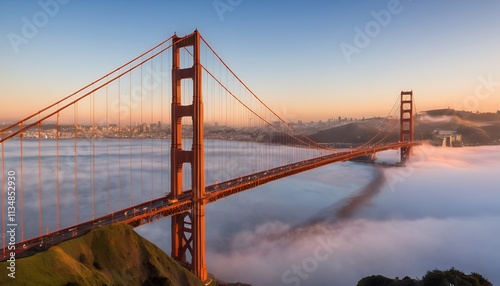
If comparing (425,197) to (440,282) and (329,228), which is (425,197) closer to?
(329,228)

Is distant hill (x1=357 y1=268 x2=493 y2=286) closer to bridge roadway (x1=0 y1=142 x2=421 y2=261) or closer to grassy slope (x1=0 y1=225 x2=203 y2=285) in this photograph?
grassy slope (x1=0 y1=225 x2=203 y2=285)

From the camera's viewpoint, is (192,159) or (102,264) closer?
(102,264)

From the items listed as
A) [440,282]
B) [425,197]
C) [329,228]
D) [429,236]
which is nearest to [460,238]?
[429,236]

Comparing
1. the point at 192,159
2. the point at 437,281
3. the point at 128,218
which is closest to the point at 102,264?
the point at 128,218

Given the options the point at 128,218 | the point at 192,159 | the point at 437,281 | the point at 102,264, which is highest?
the point at 192,159

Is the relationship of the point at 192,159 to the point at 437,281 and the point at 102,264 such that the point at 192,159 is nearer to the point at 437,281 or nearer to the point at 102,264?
the point at 102,264
